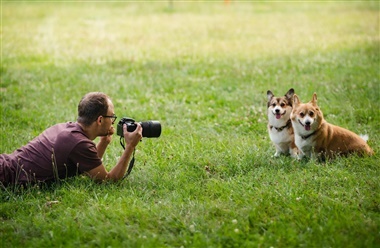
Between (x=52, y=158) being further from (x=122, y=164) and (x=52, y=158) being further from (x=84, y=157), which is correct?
(x=122, y=164)

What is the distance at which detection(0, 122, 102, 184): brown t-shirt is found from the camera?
5559mm

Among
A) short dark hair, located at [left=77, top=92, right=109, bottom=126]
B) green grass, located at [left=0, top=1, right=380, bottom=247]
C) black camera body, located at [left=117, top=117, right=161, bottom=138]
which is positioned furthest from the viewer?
black camera body, located at [left=117, top=117, right=161, bottom=138]

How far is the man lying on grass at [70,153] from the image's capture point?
5570 mm

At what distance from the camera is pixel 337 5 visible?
25.0m

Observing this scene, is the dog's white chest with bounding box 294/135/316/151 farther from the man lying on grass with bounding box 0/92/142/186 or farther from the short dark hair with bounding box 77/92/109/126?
the short dark hair with bounding box 77/92/109/126

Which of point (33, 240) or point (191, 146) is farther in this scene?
point (191, 146)

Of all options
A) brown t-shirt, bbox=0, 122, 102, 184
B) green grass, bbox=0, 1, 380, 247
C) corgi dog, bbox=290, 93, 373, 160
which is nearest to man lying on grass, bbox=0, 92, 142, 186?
brown t-shirt, bbox=0, 122, 102, 184

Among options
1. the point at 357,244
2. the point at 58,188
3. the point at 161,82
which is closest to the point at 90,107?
the point at 58,188

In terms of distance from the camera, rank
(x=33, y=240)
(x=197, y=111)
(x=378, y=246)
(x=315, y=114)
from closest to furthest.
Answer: (x=378, y=246), (x=33, y=240), (x=315, y=114), (x=197, y=111)

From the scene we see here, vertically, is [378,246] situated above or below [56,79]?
below

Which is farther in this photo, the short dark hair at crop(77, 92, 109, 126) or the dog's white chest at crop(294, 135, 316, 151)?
the dog's white chest at crop(294, 135, 316, 151)

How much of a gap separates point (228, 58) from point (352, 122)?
5858 mm

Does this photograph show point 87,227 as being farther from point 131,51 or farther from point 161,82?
point 131,51

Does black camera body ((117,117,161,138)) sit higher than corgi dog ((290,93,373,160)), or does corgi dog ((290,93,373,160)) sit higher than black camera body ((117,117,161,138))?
black camera body ((117,117,161,138))
